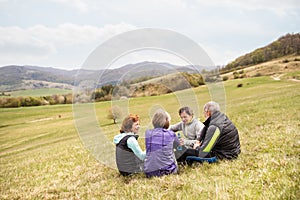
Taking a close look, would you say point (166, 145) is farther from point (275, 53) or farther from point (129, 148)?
point (275, 53)

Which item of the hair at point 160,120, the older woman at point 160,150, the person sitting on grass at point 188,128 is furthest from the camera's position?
the person sitting on grass at point 188,128

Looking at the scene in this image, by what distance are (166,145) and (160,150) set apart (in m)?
0.20

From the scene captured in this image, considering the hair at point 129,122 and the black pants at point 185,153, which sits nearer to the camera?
the hair at point 129,122

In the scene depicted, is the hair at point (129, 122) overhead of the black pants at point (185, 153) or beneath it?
overhead

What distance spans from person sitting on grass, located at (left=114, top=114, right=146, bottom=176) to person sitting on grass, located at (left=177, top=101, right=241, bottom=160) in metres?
1.39

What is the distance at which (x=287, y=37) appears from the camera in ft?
556

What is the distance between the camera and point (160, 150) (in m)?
7.01

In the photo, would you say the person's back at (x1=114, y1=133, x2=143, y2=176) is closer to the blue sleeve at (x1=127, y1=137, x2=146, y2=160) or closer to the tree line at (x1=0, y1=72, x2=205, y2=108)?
the blue sleeve at (x1=127, y1=137, x2=146, y2=160)

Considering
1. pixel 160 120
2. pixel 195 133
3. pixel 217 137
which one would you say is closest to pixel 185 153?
pixel 217 137

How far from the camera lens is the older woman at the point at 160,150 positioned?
7.00 meters

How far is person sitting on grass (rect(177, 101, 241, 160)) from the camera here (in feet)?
24.6

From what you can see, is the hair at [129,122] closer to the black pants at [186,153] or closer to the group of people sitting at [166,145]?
the group of people sitting at [166,145]

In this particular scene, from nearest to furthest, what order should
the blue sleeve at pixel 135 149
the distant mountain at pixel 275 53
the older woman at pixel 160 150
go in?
1. the older woman at pixel 160 150
2. the blue sleeve at pixel 135 149
3. the distant mountain at pixel 275 53

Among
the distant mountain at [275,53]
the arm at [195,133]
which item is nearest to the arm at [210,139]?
the arm at [195,133]
